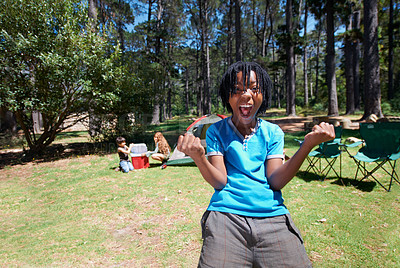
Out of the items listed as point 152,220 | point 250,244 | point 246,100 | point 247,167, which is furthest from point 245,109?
point 152,220

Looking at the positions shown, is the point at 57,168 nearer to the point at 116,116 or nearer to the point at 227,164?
the point at 116,116

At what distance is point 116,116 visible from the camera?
9961 mm

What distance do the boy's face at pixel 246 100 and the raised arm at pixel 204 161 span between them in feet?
0.87

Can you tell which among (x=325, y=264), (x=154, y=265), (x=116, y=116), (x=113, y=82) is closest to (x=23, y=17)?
(x=113, y=82)

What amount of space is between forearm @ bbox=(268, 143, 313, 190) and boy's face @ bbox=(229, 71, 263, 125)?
31 cm

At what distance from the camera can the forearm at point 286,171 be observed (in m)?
1.17

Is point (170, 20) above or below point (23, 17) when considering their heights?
above

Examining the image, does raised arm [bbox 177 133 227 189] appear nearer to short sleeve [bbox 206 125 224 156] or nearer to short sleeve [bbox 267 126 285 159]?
short sleeve [bbox 206 125 224 156]

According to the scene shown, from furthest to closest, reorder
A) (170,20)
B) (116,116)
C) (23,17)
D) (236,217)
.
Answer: (170,20), (116,116), (23,17), (236,217)

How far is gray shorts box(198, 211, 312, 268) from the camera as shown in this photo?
1.09 meters

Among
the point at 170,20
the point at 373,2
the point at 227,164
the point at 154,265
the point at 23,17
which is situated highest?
the point at 170,20

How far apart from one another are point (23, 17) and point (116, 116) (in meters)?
4.35

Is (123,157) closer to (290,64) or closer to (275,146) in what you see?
(275,146)

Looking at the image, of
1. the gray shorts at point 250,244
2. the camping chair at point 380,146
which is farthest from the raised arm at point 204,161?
the camping chair at point 380,146
